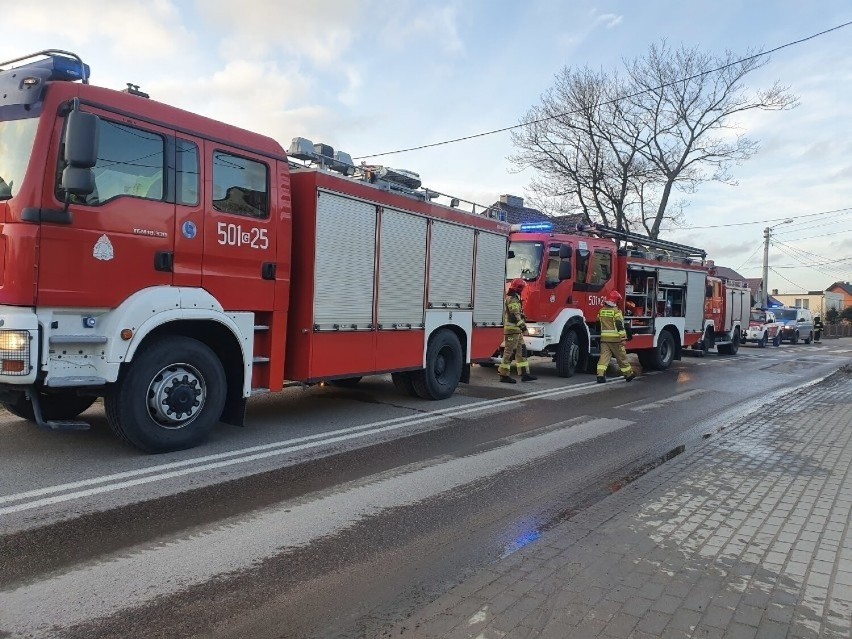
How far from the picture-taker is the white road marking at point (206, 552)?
2998 millimetres

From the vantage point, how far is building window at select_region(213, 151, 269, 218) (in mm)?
6012

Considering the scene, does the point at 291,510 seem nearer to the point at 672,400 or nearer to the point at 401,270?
the point at 401,270

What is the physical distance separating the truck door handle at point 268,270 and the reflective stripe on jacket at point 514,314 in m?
5.78

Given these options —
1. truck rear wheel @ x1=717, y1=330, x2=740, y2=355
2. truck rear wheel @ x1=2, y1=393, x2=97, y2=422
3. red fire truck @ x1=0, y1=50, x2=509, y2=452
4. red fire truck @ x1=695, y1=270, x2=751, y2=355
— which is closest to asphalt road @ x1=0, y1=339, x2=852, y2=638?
truck rear wheel @ x1=2, y1=393, x2=97, y2=422

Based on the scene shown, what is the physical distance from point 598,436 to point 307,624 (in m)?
5.15

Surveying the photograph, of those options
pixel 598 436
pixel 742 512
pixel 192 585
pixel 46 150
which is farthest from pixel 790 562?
pixel 46 150

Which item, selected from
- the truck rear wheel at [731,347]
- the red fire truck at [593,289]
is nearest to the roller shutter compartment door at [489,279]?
the red fire truck at [593,289]

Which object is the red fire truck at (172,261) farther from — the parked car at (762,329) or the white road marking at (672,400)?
the parked car at (762,329)

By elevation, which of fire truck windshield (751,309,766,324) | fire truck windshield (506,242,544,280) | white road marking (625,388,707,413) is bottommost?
white road marking (625,388,707,413)

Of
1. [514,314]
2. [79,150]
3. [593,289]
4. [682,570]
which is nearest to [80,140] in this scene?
[79,150]

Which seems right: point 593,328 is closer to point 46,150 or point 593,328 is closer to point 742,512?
point 742,512

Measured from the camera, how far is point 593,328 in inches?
538

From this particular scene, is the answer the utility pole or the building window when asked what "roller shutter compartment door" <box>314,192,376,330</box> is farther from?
the utility pole

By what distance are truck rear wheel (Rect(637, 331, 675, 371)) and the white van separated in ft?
62.8
